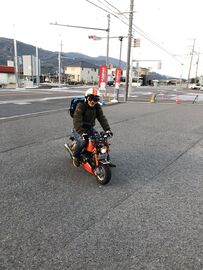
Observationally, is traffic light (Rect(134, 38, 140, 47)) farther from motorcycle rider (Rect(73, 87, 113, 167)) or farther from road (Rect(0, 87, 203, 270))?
motorcycle rider (Rect(73, 87, 113, 167))

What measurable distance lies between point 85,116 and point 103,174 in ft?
3.97

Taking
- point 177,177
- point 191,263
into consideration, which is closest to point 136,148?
point 177,177

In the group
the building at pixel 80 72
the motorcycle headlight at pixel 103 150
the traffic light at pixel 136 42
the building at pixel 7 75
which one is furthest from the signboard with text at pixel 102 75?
the building at pixel 80 72

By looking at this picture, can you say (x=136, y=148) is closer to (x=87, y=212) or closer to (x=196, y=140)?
(x=196, y=140)

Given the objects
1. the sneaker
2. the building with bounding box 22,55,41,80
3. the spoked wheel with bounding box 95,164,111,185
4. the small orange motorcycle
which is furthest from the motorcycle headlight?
the building with bounding box 22,55,41,80

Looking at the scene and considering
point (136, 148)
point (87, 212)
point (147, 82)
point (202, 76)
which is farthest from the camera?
point (147, 82)

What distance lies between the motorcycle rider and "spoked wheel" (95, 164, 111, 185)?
0.55m

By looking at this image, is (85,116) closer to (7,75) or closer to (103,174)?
(103,174)

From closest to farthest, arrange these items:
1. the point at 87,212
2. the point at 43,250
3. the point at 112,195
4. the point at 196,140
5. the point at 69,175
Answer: the point at 43,250 → the point at 87,212 → the point at 112,195 → the point at 69,175 → the point at 196,140

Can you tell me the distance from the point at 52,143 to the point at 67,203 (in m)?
3.65

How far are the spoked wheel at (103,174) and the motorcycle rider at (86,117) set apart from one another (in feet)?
1.82

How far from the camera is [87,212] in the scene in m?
3.51

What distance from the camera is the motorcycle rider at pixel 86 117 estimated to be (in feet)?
15.0

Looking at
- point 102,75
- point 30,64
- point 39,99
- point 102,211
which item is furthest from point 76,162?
point 30,64
